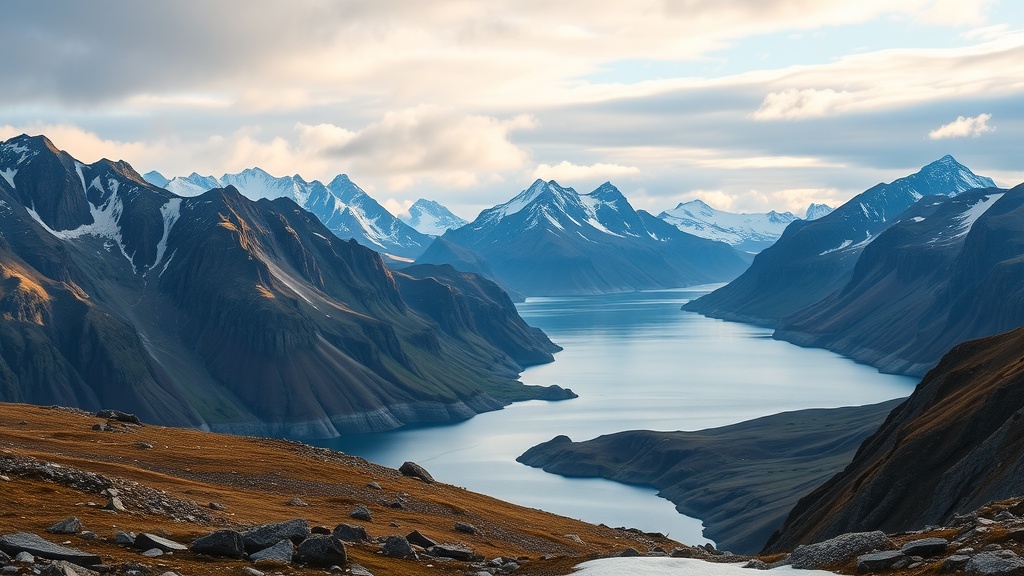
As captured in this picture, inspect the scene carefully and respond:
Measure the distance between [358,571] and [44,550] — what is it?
1080 centimetres

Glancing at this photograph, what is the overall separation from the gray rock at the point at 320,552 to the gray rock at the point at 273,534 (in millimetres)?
1087

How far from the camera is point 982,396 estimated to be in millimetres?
89125

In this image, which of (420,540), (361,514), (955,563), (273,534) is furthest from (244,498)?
(955,563)

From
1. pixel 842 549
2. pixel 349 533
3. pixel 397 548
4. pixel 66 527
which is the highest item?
pixel 842 549

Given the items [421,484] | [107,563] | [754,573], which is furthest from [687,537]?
[107,563]

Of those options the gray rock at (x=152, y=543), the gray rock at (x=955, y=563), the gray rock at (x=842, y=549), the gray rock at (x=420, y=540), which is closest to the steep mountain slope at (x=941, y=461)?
the gray rock at (x=842, y=549)

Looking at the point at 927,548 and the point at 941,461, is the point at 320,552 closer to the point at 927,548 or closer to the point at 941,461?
the point at 927,548

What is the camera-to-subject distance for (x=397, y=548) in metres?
44.6

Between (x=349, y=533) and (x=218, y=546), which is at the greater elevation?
(x=218, y=546)

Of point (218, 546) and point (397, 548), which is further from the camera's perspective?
point (397, 548)

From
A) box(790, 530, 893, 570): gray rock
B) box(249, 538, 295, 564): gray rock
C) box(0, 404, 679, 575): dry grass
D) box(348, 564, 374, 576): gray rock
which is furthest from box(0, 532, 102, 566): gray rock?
box(790, 530, 893, 570): gray rock

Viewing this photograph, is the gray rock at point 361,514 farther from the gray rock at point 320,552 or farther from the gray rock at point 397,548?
the gray rock at point 320,552

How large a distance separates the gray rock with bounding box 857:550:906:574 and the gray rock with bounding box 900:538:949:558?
1.52ft

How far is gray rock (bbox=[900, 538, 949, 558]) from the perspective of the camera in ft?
131
